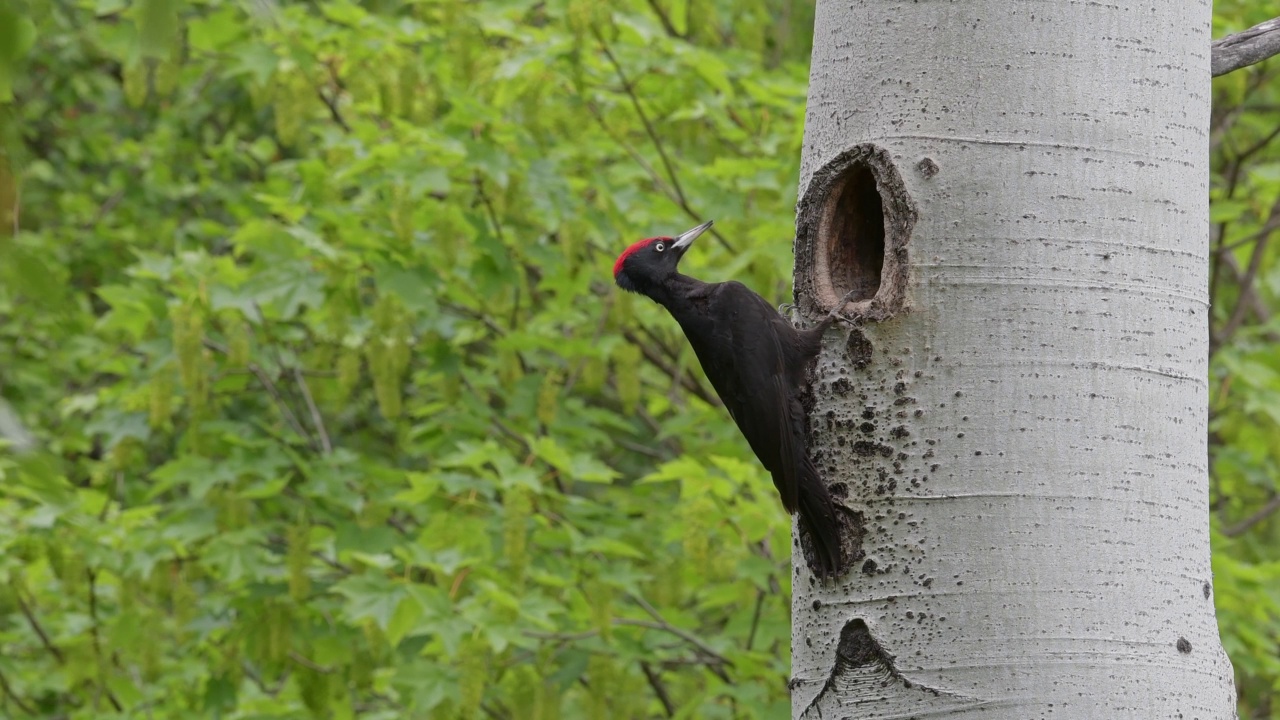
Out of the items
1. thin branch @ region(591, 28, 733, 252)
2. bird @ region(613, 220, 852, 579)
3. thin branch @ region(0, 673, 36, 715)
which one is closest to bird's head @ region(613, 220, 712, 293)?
bird @ region(613, 220, 852, 579)

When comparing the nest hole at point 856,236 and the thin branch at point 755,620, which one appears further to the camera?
the thin branch at point 755,620

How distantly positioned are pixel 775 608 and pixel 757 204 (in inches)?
61.4

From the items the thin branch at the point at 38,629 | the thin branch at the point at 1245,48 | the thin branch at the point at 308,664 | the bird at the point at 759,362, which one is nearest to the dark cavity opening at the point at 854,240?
the bird at the point at 759,362

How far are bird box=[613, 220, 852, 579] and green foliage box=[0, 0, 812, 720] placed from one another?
587mm

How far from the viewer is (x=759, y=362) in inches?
106

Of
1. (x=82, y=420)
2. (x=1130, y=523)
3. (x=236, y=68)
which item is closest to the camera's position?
(x=1130, y=523)

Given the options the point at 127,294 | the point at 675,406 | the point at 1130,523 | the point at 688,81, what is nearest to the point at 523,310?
the point at 675,406

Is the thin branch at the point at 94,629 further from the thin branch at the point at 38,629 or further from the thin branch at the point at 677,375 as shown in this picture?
the thin branch at the point at 677,375

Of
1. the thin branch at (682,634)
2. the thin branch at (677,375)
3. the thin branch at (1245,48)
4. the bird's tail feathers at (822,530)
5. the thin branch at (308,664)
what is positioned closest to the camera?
the bird's tail feathers at (822,530)

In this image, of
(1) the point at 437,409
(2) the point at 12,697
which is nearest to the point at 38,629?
(2) the point at 12,697

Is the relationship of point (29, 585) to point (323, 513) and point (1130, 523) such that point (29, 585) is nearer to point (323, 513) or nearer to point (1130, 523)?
point (323, 513)

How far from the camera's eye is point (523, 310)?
522 cm

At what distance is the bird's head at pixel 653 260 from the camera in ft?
12.0

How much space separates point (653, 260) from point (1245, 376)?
8.07 ft
